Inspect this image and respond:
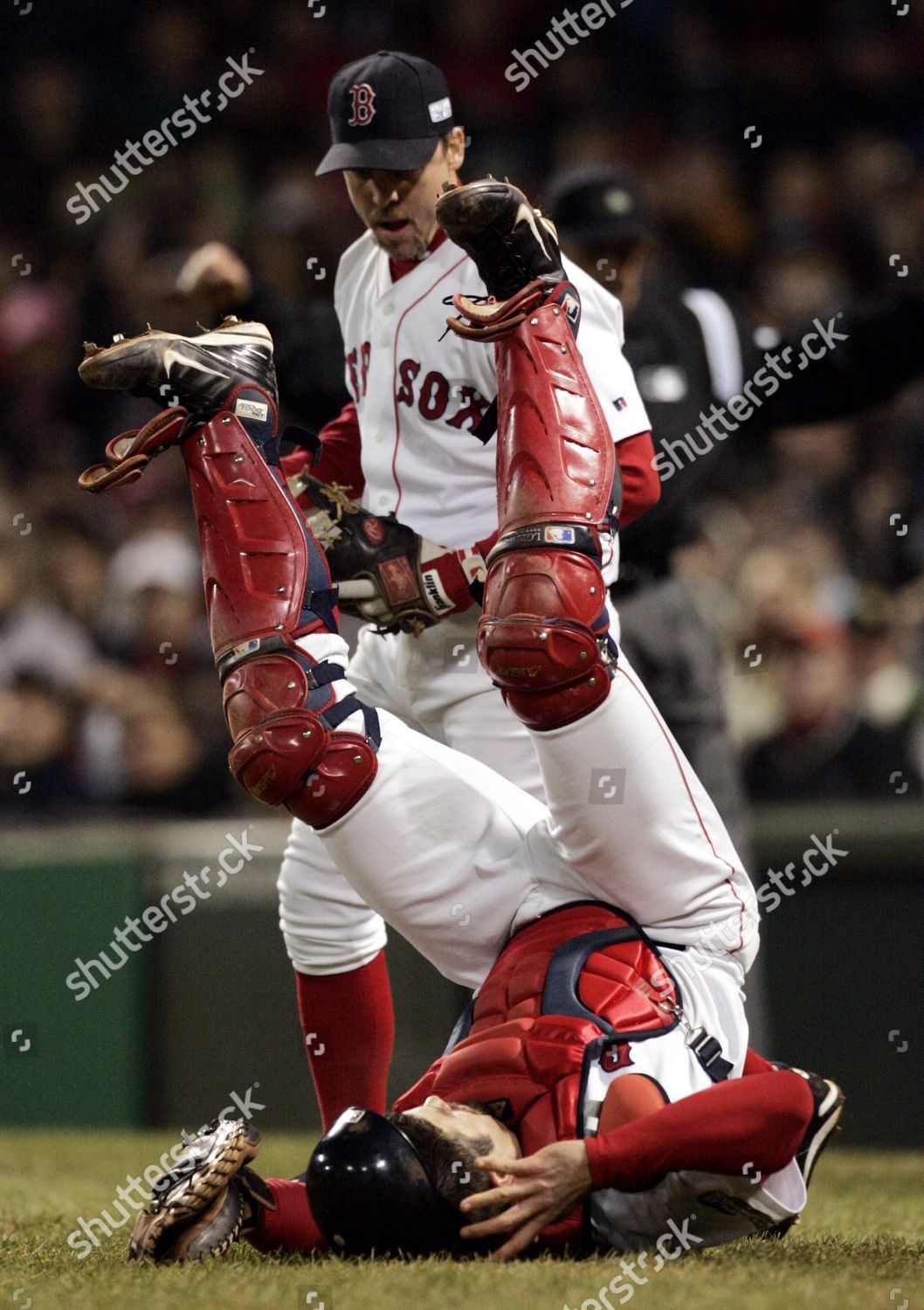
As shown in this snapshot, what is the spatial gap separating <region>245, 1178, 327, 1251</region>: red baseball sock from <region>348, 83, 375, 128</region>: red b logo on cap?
5.08ft

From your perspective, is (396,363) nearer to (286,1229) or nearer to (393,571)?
(393,571)

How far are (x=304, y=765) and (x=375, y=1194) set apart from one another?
521 millimetres

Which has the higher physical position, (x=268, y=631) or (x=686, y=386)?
(x=686, y=386)

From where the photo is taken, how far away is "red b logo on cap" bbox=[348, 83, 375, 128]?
2770 millimetres

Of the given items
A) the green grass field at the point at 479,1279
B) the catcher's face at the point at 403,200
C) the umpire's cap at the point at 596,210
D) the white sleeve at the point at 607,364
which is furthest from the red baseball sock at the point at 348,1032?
the umpire's cap at the point at 596,210

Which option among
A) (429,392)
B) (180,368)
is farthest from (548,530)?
(429,392)

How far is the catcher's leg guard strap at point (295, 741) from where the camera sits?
7.41 feet

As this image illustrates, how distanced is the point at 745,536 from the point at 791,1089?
160 inches

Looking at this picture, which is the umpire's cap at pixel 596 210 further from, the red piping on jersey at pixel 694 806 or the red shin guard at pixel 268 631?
the red piping on jersey at pixel 694 806

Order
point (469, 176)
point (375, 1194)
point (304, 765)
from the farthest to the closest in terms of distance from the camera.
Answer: point (469, 176), point (304, 765), point (375, 1194)

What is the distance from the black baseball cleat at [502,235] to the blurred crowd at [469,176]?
5.23ft

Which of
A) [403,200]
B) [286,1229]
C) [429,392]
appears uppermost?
[403,200]

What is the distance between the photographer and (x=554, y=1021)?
2162 millimetres

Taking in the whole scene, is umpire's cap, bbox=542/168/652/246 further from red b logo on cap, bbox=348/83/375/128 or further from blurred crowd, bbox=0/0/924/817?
red b logo on cap, bbox=348/83/375/128
